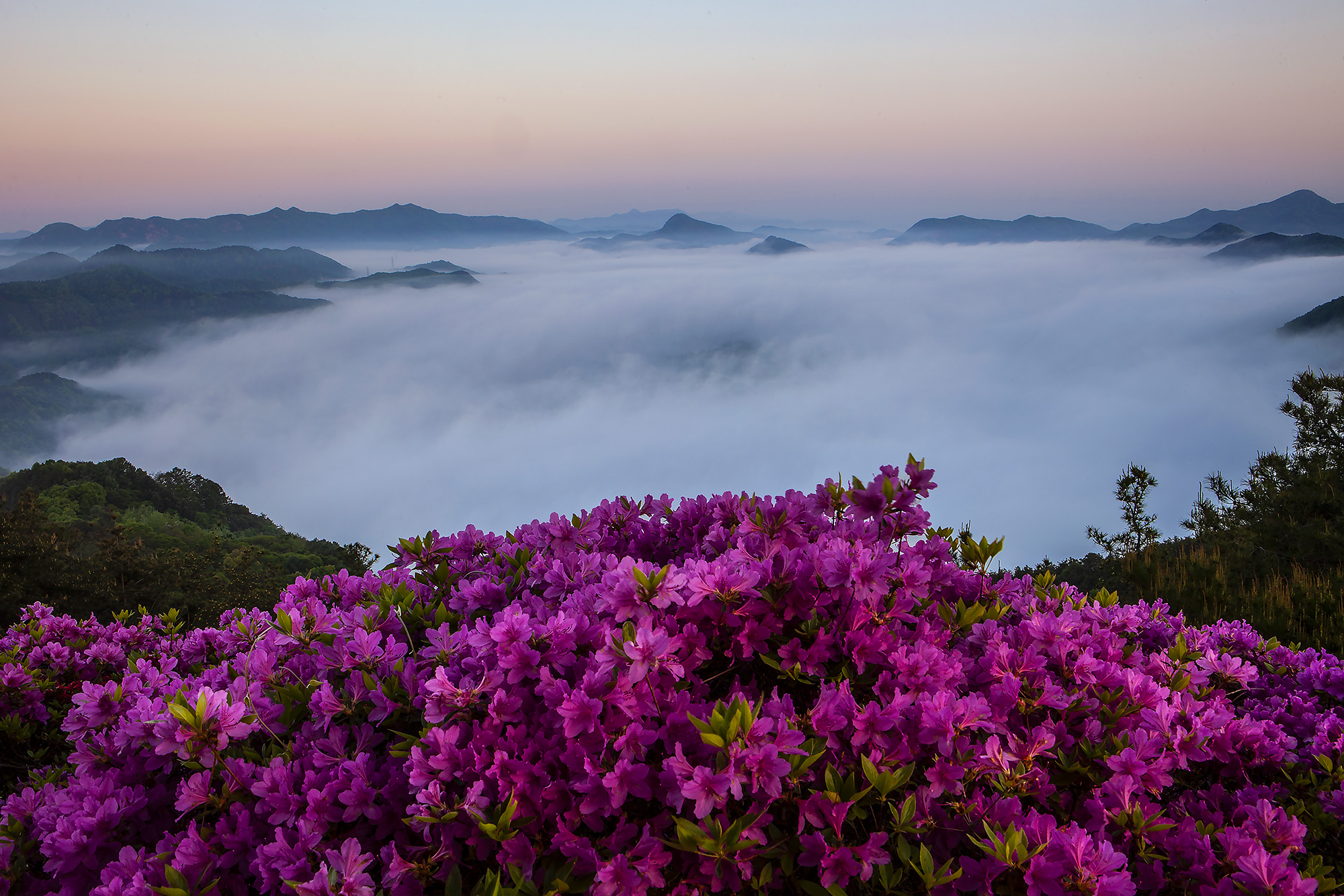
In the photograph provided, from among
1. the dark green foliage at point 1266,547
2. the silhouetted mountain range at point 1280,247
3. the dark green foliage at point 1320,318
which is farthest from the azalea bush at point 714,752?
the silhouetted mountain range at point 1280,247

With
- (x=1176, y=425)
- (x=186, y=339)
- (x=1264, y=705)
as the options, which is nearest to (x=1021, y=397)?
(x=1176, y=425)

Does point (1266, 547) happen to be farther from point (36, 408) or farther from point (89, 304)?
point (89, 304)

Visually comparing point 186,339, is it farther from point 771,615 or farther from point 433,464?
point 771,615

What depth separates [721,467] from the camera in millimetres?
168875

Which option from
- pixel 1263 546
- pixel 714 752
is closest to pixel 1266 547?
pixel 1263 546

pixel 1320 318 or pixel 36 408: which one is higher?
pixel 1320 318

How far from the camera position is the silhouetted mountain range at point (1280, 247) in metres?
175

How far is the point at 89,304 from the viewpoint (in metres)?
186

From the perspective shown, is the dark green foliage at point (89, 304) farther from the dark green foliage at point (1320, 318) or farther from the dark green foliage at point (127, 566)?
the dark green foliage at point (1320, 318)

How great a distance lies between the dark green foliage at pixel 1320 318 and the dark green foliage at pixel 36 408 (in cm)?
20675

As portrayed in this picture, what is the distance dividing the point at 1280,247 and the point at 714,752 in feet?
813

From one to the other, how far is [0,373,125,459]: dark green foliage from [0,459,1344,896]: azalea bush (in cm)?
15762

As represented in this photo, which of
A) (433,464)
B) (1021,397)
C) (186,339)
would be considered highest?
(186,339)

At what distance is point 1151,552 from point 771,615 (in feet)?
26.5
